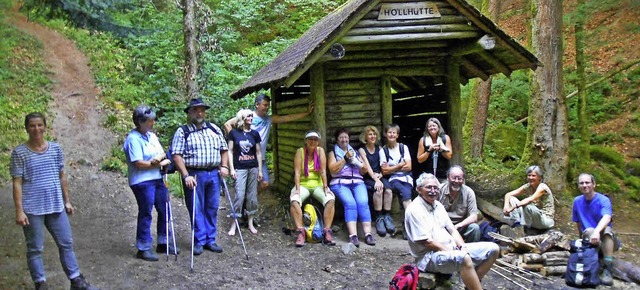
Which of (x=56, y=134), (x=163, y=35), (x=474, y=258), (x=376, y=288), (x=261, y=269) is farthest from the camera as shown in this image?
(x=163, y=35)

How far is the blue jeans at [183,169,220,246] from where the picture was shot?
682cm

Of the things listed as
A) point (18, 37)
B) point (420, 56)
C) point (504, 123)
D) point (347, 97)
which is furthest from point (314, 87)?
point (18, 37)

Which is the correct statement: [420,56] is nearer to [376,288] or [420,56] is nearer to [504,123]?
[376,288]

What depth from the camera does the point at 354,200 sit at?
7910 millimetres

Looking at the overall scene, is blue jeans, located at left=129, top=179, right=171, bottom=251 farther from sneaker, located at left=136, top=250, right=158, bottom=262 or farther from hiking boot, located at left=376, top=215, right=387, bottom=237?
hiking boot, located at left=376, top=215, right=387, bottom=237

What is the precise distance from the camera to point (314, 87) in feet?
28.0

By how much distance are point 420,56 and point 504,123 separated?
674 cm

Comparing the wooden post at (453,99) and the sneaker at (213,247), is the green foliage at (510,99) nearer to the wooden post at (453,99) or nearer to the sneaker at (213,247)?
the wooden post at (453,99)

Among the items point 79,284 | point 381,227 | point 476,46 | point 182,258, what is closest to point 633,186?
point 476,46

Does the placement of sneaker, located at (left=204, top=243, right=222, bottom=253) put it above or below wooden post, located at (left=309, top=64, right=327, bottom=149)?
below

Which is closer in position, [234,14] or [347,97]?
[347,97]

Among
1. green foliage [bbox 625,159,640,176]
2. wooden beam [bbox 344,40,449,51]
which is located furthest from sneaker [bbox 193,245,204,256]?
green foliage [bbox 625,159,640,176]

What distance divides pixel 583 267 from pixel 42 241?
18.9 feet

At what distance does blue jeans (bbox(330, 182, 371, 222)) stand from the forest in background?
3.58 m
